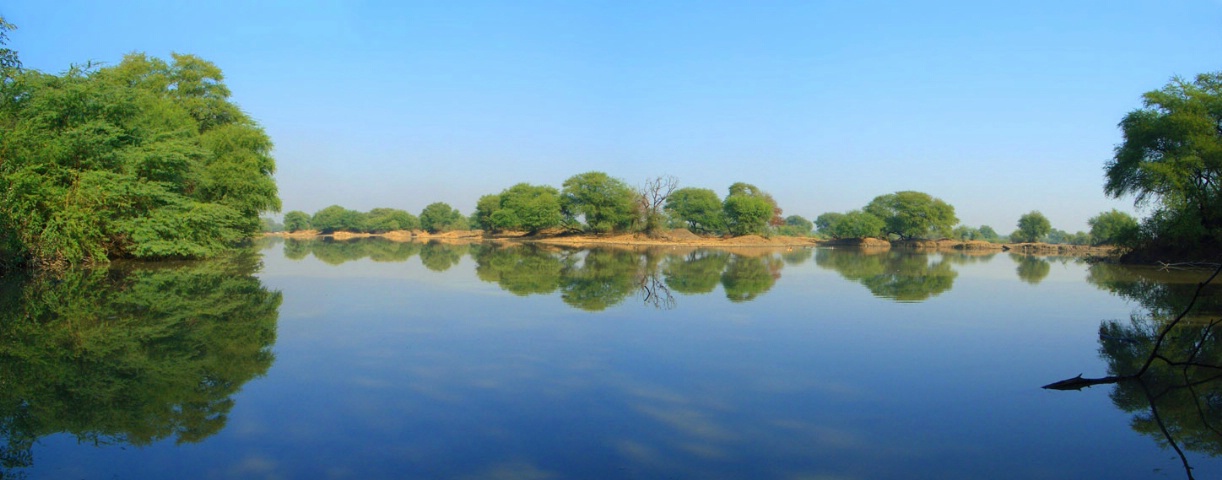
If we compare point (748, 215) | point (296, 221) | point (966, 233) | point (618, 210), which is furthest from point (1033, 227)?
point (296, 221)

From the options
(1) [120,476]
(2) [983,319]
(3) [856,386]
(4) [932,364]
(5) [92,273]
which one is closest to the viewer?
(1) [120,476]

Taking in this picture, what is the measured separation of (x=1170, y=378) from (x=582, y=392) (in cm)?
601

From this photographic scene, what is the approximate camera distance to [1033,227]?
79.2m

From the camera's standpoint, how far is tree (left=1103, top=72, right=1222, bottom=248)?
25.7 m

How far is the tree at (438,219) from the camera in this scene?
334 ft

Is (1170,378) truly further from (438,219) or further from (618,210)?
(438,219)

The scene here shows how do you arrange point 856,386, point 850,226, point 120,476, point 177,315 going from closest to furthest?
1. point 120,476
2. point 856,386
3. point 177,315
4. point 850,226

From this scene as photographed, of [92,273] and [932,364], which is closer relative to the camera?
[932,364]

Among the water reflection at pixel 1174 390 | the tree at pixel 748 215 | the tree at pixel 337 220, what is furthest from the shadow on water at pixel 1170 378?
the tree at pixel 337 220

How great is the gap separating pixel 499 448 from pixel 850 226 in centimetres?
7827

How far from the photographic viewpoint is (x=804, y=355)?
8023 millimetres

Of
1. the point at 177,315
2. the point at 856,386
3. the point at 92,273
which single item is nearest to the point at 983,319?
the point at 856,386

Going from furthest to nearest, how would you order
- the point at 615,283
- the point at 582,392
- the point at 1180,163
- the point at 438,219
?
the point at 438,219, the point at 1180,163, the point at 615,283, the point at 582,392

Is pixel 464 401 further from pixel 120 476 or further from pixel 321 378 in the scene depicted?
pixel 120 476
